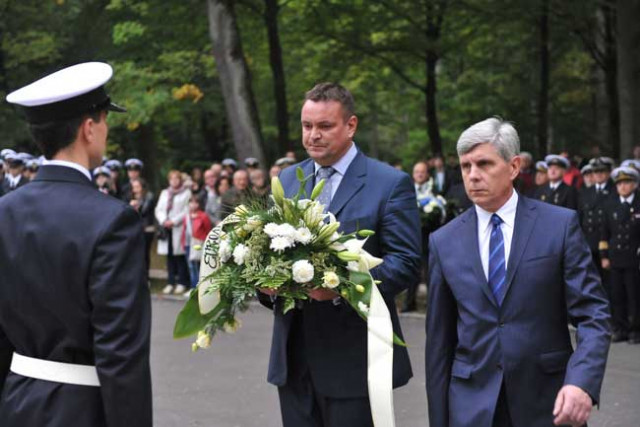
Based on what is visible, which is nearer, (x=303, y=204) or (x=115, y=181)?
(x=303, y=204)

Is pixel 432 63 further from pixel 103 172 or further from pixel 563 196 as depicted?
pixel 563 196

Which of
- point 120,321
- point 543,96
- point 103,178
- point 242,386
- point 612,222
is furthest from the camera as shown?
point 543,96

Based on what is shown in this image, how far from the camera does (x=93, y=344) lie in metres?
3.93

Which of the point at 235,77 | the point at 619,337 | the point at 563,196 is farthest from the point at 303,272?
the point at 235,77

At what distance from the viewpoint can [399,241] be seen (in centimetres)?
540

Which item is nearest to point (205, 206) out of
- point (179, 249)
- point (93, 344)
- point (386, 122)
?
point (179, 249)

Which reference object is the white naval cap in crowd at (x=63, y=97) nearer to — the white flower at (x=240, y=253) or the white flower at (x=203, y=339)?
the white flower at (x=240, y=253)

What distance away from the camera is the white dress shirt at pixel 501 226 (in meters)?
4.85

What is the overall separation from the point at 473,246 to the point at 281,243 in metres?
0.83

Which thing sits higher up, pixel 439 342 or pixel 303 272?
pixel 303 272

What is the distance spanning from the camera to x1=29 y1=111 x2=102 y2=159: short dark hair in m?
4.04

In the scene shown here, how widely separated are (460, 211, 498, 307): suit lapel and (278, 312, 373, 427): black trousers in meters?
0.88

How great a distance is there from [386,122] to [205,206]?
63.9 feet

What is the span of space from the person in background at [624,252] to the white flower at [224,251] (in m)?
8.88
